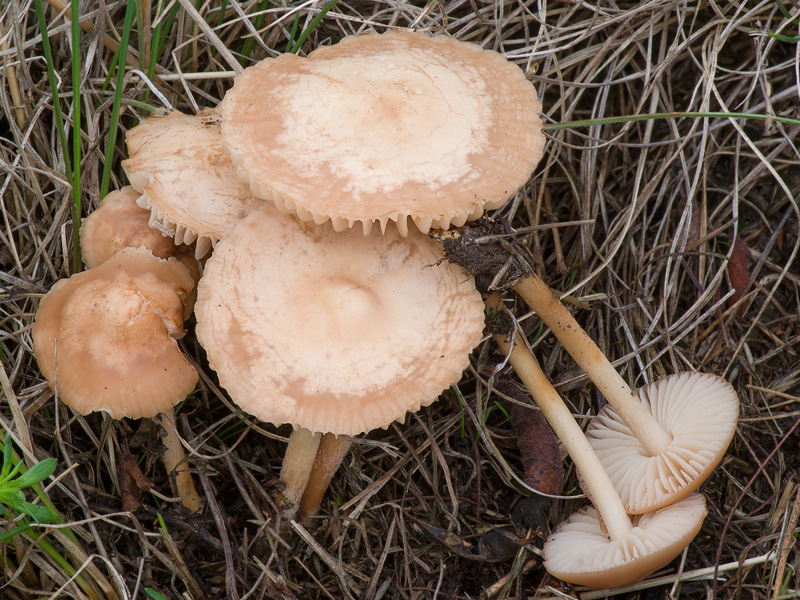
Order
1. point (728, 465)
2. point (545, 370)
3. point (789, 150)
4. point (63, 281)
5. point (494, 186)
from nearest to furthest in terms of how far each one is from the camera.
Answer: point (494, 186) → point (63, 281) → point (728, 465) → point (545, 370) → point (789, 150)

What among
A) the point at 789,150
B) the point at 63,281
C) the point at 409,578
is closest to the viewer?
the point at 63,281

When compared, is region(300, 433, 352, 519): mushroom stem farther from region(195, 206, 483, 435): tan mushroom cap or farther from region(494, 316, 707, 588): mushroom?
region(494, 316, 707, 588): mushroom

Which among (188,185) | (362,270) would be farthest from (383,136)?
(188,185)

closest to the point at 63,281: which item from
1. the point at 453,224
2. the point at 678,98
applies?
the point at 453,224

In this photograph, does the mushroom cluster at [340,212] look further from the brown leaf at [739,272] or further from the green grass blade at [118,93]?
the brown leaf at [739,272]

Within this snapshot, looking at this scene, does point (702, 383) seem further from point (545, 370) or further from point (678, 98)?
point (678, 98)

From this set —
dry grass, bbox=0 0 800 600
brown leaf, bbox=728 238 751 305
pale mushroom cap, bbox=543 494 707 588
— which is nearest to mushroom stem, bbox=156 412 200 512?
dry grass, bbox=0 0 800 600

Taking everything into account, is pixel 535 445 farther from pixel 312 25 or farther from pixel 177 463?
pixel 312 25

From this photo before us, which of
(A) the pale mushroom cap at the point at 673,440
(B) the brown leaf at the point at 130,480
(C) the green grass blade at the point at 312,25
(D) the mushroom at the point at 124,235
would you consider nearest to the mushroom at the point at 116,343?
(D) the mushroom at the point at 124,235
